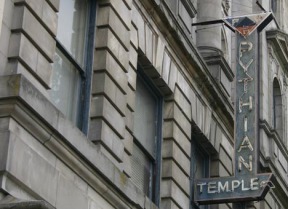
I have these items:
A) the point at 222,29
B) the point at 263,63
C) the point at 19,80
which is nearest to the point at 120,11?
the point at 19,80

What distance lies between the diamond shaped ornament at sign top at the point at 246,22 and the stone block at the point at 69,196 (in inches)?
433

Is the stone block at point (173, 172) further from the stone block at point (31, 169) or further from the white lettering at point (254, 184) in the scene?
the stone block at point (31, 169)

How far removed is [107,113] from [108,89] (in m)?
0.54

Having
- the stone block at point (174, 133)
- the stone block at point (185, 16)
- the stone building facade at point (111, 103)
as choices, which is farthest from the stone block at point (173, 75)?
the stone block at point (185, 16)

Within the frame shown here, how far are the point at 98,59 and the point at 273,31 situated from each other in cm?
1939

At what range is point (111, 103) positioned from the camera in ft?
63.8

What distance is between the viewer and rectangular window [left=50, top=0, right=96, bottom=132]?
18.5 m

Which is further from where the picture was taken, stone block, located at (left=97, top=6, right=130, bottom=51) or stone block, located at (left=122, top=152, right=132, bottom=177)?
stone block, located at (left=97, top=6, right=130, bottom=51)

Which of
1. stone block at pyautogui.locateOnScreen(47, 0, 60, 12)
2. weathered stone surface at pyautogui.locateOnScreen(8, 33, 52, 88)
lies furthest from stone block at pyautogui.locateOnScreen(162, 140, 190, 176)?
weathered stone surface at pyautogui.locateOnScreen(8, 33, 52, 88)

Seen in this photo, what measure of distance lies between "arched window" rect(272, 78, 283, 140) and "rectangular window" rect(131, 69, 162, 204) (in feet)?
48.7

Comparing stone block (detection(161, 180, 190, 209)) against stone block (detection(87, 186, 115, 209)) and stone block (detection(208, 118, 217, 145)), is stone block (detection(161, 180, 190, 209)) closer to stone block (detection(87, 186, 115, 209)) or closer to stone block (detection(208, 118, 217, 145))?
stone block (detection(208, 118, 217, 145))

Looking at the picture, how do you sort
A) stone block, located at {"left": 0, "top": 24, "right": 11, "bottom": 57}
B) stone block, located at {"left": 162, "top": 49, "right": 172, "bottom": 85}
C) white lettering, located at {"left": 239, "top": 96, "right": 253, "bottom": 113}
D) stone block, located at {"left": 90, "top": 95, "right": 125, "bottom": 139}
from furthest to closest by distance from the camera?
white lettering, located at {"left": 239, "top": 96, "right": 253, "bottom": 113} → stone block, located at {"left": 162, "top": 49, "right": 172, "bottom": 85} → stone block, located at {"left": 90, "top": 95, "right": 125, "bottom": 139} → stone block, located at {"left": 0, "top": 24, "right": 11, "bottom": 57}

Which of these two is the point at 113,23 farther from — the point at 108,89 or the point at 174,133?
the point at 174,133

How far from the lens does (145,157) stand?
2286 cm
